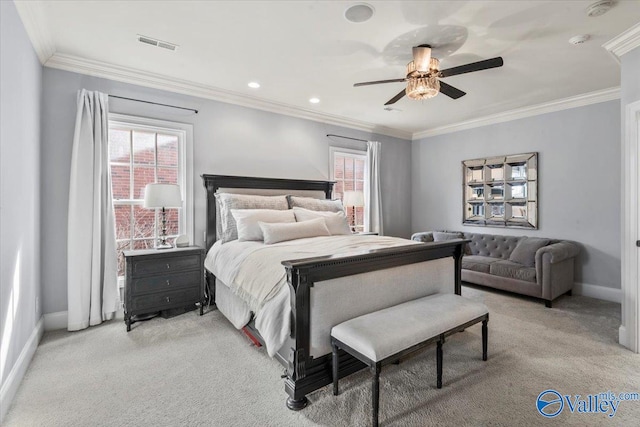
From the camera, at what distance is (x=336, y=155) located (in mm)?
5406

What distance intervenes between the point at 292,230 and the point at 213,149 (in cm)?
166

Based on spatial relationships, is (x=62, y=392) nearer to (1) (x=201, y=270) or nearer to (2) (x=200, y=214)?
(1) (x=201, y=270)

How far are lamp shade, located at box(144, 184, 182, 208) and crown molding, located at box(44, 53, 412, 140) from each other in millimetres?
1273

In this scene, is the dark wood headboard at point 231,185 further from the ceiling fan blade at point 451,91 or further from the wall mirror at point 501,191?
the wall mirror at point 501,191

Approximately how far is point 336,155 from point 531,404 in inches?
167

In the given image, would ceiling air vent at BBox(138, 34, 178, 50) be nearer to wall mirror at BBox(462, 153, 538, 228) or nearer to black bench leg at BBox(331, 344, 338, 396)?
black bench leg at BBox(331, 344, 338, 396)

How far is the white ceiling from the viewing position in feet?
7.70

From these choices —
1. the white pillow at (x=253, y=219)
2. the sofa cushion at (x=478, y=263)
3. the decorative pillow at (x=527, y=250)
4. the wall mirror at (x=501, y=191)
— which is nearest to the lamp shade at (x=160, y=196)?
the white pillow at (x=253, y=219)

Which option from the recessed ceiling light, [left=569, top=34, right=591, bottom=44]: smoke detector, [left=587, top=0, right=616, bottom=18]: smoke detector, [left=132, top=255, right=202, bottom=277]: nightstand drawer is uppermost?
the recessed ceiling light

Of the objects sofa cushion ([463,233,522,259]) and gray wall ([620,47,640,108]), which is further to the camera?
sofa cushion ([463,233,522,259])

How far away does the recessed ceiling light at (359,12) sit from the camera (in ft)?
7.52

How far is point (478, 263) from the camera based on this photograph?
453 centimetres

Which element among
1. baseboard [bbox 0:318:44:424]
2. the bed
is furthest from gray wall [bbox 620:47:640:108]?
baseboard [bbox 0:318:44:424]

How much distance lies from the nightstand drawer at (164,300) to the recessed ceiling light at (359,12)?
3.11 meters
